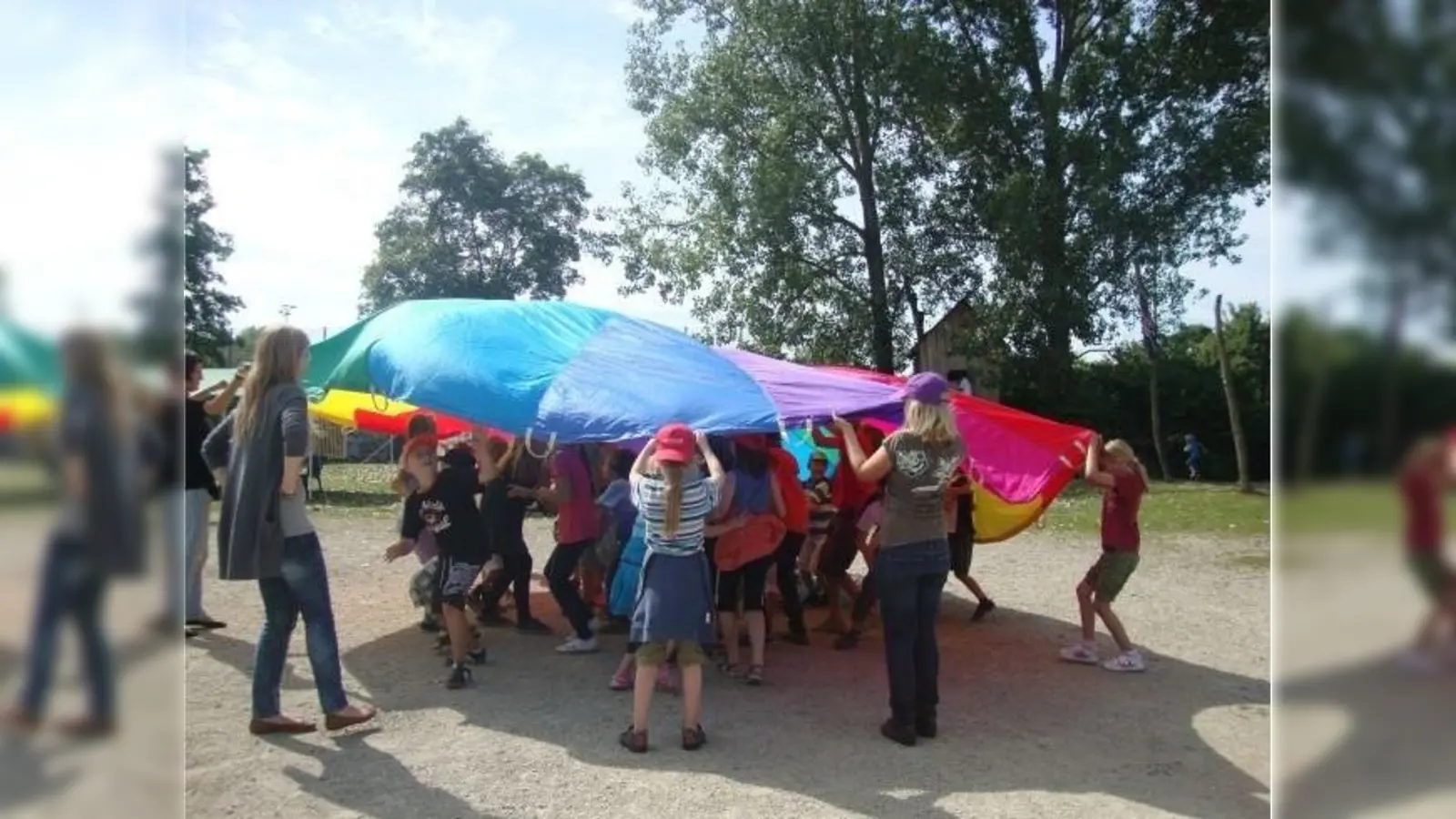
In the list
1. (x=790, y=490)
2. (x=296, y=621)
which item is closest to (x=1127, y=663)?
(x=790, y=490)

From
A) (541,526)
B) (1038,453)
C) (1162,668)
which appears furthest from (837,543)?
(541,526)

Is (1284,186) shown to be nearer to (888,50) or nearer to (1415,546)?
(1415,546)

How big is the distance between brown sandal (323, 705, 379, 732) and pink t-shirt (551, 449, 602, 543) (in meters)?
1.96

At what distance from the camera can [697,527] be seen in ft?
16.6

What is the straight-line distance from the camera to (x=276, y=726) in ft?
16.3

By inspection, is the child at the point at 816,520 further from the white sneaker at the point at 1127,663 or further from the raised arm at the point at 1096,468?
the white sneaker at the point at 1127,663

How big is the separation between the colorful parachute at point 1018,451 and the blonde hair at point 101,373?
6.23 metres

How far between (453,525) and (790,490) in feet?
6.71

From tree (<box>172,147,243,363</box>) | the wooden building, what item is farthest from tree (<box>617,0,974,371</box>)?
tree (<box>172,147,243,363</box>)

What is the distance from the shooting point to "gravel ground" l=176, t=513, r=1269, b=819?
14.4 ft

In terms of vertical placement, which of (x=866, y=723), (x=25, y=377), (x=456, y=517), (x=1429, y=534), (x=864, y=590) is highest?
(x=25, y=377)

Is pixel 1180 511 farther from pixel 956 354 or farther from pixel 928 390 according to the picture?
Answer: pixel 928 390

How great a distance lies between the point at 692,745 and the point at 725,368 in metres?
2.36

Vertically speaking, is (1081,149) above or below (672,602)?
above
